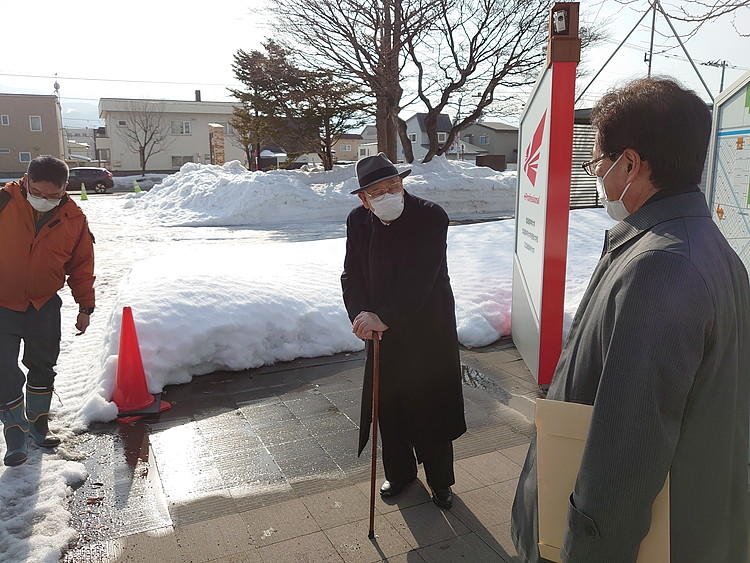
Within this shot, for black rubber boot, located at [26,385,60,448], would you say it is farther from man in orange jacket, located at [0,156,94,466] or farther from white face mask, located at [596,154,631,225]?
white face mask, located at [596,154,631,225]

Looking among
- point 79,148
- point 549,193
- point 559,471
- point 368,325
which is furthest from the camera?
point 79,148

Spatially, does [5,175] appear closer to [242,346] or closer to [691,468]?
[242,346]

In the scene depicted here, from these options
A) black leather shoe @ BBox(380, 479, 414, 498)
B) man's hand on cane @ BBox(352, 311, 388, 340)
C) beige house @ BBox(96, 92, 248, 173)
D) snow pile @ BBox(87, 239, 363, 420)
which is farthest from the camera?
beige house @ BBox(96, 92, 248, 173)

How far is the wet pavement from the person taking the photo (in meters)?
3.34

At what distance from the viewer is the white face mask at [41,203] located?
3.77 meters

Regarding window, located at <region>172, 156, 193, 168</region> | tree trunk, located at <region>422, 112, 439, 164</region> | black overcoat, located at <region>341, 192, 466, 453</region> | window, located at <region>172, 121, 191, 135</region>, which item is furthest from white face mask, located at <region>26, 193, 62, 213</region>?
window, located at <region>172, 121, 191, 135</region>

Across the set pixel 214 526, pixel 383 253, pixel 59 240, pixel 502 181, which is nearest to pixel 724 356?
pixel 383 253

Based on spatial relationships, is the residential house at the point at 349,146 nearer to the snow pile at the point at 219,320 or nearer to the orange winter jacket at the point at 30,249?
the snow pile at the point at 219,320

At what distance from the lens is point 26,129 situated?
50.8 m

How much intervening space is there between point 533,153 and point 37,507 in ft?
14.5

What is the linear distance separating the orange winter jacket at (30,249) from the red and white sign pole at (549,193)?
3.47m

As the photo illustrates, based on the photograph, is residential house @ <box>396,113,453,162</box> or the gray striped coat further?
residential house @ <box>396,113,453,162</box>

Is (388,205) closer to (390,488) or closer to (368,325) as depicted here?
(368,325)

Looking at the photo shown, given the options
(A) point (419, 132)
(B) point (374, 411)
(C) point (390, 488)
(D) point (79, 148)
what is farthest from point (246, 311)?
(D) point (79, 148)
